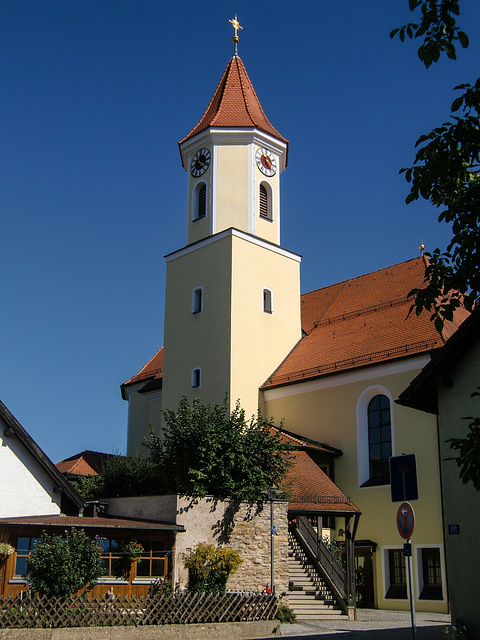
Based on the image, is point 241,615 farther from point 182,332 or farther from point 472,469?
point 182,332

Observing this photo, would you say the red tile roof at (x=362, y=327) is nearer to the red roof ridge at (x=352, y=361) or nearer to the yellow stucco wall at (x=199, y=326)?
the red roof ridge at (x=352, y=361)

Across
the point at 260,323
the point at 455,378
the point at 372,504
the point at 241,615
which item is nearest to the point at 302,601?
the point at 241,615

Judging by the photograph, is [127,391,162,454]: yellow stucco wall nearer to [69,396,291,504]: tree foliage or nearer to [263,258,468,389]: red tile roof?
[263,258,468,389]: red tile roof

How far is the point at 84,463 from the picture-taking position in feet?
106

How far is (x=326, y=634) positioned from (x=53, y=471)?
8126 millimetres

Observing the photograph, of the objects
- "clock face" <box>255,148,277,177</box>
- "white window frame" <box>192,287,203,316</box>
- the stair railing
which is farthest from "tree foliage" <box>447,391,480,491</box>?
"clock face" <box>255,148,277,177</box>

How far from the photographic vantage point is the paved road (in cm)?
1503

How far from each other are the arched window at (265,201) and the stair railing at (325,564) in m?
14.5

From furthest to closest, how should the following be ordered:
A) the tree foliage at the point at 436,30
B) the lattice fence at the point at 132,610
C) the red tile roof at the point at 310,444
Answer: the red tile roof at the point at 310,444, the lattice fence at the point at 132,610, the tree foliage at the point at 436,30

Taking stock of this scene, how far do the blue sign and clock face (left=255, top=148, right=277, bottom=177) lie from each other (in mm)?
24274

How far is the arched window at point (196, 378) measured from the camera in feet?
99.8

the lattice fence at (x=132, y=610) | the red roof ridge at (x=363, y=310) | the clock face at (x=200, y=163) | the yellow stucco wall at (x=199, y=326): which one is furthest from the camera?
the clock face at (x=200, y=163)

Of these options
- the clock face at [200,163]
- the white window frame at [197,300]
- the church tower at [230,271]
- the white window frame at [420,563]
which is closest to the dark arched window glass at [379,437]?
the white window frame at [420,563]

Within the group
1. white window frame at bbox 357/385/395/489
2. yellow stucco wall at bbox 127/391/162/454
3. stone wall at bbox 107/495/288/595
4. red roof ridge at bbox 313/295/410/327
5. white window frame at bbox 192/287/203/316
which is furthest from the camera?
yellow stucco wall at bbox 127/391/162/454
